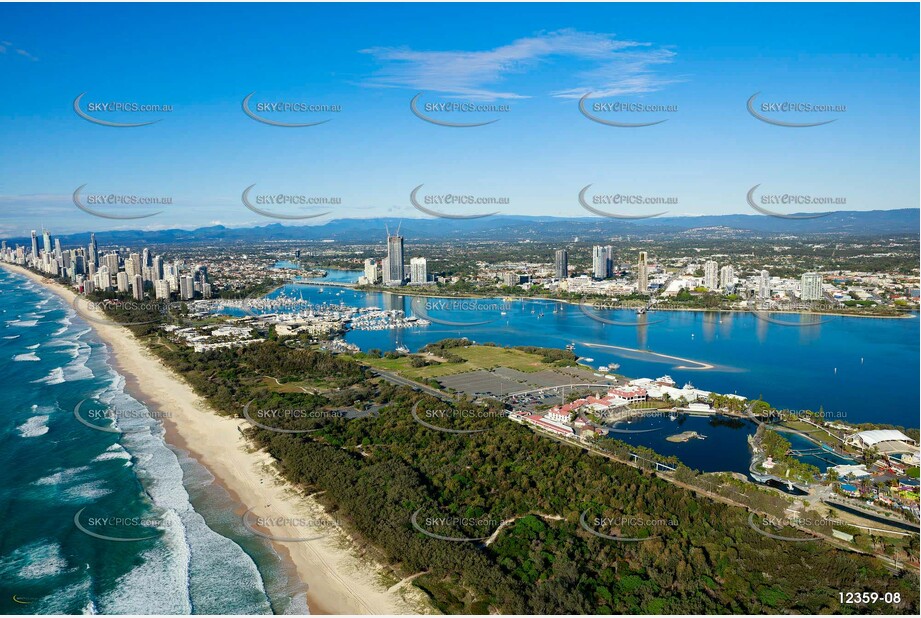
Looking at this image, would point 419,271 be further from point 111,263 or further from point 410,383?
point 410,383

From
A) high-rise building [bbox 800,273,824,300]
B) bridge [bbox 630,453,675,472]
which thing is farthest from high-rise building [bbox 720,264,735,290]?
bridge [bbox 630,453,675,472]

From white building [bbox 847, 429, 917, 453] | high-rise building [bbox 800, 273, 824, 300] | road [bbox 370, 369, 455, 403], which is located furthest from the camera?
high-rise building [bbox 800, 273, 824, 300]

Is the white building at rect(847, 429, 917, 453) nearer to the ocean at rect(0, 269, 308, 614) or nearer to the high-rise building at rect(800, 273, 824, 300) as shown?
the ocean at rect(0, 269, 308, 614)

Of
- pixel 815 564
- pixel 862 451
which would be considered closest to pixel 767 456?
pixel 862 451

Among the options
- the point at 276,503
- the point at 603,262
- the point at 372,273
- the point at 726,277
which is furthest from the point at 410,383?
the point at 603,262

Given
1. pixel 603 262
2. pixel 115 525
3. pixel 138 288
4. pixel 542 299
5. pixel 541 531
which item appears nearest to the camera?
pixel 541 531

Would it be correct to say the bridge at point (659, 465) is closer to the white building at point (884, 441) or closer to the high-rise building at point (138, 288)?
the white building at point (884, 441)

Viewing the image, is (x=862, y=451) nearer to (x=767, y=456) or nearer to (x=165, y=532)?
(x=767, y=456)
